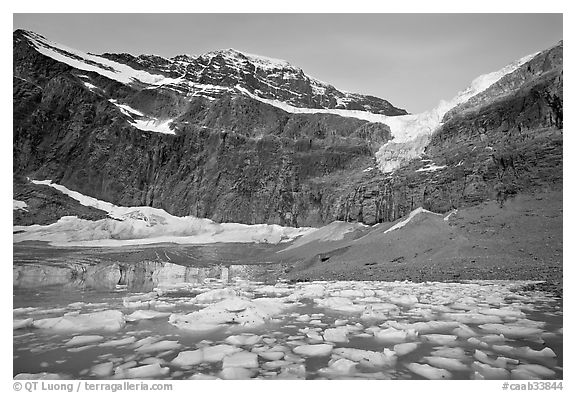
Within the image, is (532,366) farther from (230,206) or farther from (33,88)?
(33,88)

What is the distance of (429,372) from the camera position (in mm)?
5430

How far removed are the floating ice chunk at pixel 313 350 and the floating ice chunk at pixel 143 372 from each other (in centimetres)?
205

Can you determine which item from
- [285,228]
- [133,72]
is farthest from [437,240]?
[133,72]

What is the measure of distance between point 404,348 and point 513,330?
2367 mm

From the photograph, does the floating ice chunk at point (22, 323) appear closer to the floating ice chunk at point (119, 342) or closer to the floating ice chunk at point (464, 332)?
the floating ice chunk at point (119, 342)

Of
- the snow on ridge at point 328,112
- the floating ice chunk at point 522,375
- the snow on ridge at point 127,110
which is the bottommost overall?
the floating ice chunk at point 522,375

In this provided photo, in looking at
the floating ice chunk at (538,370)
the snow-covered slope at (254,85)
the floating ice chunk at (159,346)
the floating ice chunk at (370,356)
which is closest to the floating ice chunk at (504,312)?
the floating ice chunk at (538,370)

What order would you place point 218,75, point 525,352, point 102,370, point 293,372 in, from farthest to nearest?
point 218,75
point 525,352
point 102,370
point 293,372

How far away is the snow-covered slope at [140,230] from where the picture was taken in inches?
2662

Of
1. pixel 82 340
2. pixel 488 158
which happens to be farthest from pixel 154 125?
pixel 82 340

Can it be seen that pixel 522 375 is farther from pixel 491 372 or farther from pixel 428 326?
pixel 428 326

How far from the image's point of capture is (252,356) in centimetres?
607

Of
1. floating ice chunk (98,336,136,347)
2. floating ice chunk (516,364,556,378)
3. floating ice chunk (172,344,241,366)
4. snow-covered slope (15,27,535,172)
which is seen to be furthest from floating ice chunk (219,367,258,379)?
snow-covered slope (15,27,535,172)

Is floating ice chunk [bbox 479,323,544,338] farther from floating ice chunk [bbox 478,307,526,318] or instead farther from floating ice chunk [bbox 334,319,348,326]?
floating ice chunk [bbox 334,319,348,326]
